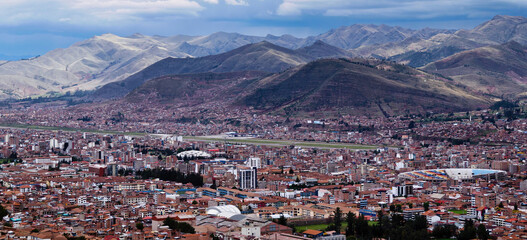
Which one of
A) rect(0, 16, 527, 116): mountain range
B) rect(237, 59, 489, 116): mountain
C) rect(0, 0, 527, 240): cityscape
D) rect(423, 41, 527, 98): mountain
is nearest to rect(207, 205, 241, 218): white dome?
rect(0, 0, 527, 240): cityscape

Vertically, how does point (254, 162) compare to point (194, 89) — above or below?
below

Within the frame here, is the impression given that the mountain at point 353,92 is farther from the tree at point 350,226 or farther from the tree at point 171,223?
the tree at point 171,223

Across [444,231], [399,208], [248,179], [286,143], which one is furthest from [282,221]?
[286,143]

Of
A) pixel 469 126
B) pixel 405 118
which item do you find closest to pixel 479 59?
pixel 405 118

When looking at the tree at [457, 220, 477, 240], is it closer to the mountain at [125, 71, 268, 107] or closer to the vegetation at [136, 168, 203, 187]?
the vegetation at [136, 168, 203, 187]

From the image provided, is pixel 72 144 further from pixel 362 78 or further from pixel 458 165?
pixel 362 78

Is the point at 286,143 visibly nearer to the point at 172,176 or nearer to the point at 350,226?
the point at 172,176
